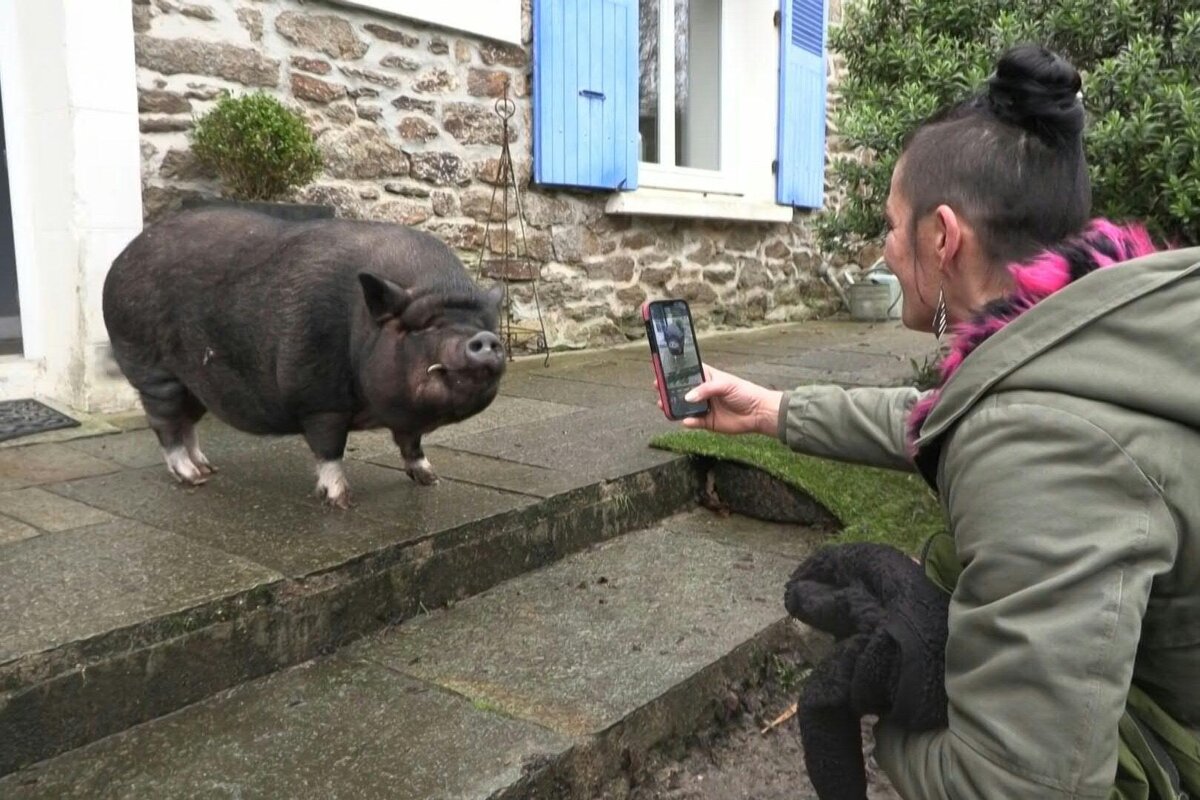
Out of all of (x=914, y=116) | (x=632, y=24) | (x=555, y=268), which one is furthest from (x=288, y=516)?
(x=632, y=24)

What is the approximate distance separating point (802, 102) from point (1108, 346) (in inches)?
306

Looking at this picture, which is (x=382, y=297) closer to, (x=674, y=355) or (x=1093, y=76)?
(x=674, y=355)

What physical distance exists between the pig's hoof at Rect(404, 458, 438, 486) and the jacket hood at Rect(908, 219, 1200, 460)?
211 cm

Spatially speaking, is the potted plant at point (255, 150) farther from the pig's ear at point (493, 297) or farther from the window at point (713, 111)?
the window at point (713, 111)

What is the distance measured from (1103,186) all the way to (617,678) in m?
2.45

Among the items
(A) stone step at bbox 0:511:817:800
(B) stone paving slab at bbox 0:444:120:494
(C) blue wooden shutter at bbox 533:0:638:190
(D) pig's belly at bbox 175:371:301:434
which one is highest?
(C) blue wooden shutter at bbox 533:0:638:190

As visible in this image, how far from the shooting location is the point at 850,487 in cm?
333

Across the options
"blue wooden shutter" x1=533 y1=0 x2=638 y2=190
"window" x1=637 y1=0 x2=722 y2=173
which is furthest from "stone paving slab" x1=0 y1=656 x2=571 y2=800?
"window" x1=637 y1=0 x2=722 y2=173

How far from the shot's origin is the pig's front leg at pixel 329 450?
2.73 m

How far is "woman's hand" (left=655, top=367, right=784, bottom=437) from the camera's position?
2.07 meters

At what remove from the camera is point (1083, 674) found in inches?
38.0

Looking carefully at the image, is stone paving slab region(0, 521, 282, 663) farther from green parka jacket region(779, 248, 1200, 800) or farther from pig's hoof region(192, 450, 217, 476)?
green parka jacket region(779, 248, 1200, 800)

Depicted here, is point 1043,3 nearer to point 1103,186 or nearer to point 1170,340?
point 1103,186

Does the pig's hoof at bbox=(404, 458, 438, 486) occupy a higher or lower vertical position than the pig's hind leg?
lower
